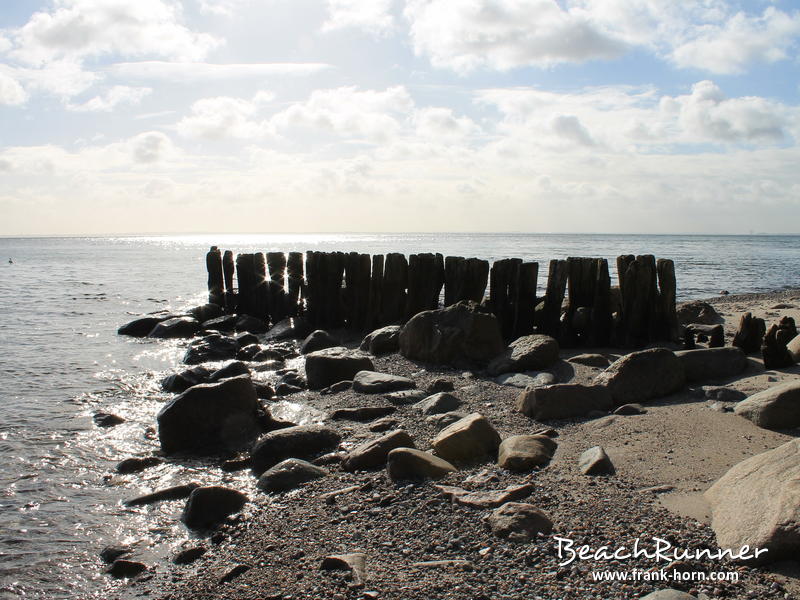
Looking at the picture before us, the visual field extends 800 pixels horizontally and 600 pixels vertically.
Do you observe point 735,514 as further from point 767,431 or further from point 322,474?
point 322,474

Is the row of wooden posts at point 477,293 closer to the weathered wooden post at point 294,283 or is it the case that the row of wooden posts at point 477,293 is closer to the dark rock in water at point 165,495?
the weathered wooden post at point 294,283

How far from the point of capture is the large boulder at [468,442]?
18.5ft

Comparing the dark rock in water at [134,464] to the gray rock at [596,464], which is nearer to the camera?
the gray rock at [596,464]

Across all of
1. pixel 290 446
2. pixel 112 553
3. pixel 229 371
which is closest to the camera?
pixel 112 553

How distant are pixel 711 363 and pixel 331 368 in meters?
4.97

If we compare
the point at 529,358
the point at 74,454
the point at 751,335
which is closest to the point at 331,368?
the point at 529,358

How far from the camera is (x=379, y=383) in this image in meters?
8.59

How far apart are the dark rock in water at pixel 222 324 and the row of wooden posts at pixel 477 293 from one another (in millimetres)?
770

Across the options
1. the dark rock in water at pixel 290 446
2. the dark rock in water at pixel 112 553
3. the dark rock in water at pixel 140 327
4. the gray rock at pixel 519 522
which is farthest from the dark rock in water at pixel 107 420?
the dark rock in water at pixel 140 327

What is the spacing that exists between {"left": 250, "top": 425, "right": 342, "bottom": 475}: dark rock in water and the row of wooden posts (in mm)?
5056

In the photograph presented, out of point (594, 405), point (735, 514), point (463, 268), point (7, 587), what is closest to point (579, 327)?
point (463, 268)

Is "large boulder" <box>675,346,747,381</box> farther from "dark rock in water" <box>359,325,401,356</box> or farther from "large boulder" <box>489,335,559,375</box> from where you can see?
"dark rock in water" <box>359,325,401,356</box>

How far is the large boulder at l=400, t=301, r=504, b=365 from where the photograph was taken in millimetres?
9711

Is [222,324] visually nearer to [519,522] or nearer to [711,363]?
[711,363]
